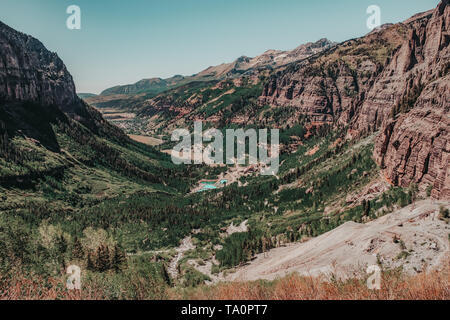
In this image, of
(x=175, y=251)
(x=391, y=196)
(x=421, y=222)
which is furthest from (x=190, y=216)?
(x=421, y=222)

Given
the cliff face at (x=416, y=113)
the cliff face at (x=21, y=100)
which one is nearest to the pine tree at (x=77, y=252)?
the cliff face at (x=416, y=113)

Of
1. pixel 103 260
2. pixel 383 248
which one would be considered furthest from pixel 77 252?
pixel 383 248

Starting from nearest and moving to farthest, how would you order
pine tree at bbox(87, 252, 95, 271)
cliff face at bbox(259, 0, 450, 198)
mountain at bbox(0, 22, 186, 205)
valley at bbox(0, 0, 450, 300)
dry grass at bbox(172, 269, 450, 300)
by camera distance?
dry grass at bbox(172, 269, 450, 300), valley at bbox(0, 0, 450, 300), pine tree at bbox(87, 252, 95, 271), cliff face at bbox(259, 0, 450, 198), mountain at bbox(0, 22, 186, 205)

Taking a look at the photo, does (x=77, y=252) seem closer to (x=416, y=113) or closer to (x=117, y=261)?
(x=117, y=261)

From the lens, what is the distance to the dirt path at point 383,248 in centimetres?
2702

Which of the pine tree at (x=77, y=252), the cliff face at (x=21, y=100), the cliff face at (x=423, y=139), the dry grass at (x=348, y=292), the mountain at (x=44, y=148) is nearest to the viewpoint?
the dry grass at (x=348, y=292)

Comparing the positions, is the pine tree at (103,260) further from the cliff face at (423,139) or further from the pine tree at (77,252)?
the cliff face at (423,139)

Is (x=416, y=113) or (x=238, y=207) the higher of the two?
(x=416, y=113)

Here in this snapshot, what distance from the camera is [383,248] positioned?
→ 103ft

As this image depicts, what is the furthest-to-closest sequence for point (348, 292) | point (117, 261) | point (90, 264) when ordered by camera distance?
point (117, 261) → point (90, 264) → point (348, 292)

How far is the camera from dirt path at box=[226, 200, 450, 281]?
2702cm

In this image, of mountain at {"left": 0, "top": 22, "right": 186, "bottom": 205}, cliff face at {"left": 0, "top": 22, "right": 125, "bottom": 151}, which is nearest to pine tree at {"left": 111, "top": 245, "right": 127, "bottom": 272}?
mountain at {"left": 0, "top": 22, "right": 186, "bottom": 205}

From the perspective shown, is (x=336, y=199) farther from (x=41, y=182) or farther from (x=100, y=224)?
(x=41, y=182)

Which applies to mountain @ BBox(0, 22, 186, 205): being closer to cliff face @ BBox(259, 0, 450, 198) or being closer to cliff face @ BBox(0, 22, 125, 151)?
cliff face @ BBox(0, 22, 125, 151)
